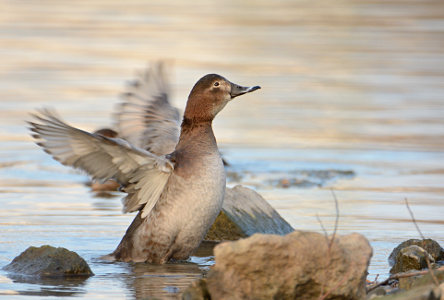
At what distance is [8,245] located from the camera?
8195 millimetres

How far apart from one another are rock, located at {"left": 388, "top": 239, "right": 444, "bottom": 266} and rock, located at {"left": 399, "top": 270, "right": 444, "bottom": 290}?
1239 millimetres

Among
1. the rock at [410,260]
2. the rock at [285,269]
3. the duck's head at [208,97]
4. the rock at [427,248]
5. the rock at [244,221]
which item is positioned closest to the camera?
the rock at [285,269]

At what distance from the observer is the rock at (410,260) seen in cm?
730

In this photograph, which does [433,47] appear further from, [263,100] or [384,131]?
[384,131]

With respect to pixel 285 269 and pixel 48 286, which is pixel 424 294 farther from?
pixel 48 286

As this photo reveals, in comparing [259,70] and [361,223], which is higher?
[259,70]

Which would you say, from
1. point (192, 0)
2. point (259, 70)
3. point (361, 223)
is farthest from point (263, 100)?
point (192, 0)

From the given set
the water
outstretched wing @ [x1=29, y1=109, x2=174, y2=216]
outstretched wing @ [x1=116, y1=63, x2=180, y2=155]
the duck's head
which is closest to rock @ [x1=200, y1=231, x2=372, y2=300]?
the water

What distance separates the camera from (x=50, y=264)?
720cm

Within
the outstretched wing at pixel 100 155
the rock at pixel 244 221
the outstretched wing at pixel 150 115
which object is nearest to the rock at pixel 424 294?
the outstretched wing at pixel 100 155

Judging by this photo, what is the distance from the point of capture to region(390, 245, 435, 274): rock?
7.30m

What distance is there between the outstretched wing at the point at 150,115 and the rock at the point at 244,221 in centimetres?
78

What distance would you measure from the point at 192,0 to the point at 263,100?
1529 centimetres

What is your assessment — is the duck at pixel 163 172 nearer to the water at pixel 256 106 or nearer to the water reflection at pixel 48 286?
the water at pixel 256 106
